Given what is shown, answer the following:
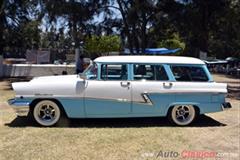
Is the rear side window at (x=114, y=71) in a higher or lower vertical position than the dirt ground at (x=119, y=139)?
higher

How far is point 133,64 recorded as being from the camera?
907 centimetres

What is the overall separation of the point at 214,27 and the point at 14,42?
2015cm

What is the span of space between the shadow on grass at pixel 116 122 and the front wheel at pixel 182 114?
148 mm

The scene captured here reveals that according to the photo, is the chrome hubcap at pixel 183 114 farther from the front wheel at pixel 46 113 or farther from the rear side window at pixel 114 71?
the front wheel at pixel 46 113

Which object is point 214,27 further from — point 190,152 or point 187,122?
point 190,152

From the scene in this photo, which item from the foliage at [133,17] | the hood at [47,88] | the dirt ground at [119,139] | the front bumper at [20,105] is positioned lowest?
the dirt ground at [119,139]

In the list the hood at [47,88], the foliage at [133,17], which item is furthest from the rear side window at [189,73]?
the foliage at [133,17]

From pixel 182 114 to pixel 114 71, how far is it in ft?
5.91

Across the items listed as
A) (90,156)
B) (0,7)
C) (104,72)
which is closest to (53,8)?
(0,7)

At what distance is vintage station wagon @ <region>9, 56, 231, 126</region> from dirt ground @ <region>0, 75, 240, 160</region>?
32 cm

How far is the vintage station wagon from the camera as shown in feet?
28.7

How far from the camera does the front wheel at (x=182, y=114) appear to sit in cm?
920

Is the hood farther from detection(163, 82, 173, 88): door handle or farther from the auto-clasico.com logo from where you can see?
the auto-clasico.com logo

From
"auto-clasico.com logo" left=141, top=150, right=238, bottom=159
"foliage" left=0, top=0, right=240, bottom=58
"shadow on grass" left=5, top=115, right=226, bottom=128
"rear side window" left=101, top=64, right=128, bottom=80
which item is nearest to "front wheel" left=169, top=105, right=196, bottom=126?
"shadow on grass" left=5, top=115, right=226, bottom=128
